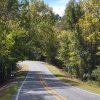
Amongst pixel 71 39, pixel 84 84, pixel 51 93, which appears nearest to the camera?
pixel 51 93

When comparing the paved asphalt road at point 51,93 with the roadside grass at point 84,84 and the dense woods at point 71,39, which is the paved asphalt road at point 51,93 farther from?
the dense woods at point 71,39

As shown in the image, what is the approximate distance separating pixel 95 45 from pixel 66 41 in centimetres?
1731

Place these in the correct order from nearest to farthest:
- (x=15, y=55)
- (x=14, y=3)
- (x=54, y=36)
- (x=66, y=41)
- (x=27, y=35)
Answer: (x=14, y=3), (x=15, y=55), (x=27, y=35), (x=66, y=41), (x=54, y=36)

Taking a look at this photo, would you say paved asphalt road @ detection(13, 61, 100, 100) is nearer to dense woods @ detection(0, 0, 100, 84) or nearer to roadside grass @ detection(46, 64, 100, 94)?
roadside grass @ detection(46, 64, 100, 94)

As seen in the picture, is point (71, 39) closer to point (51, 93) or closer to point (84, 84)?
point (84, 84)

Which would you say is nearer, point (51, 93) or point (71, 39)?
point (51, 93)

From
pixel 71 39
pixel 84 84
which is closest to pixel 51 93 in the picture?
pixel 84 84

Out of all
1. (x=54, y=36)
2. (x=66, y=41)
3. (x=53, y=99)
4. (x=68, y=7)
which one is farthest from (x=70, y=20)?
(x=53, y=99)

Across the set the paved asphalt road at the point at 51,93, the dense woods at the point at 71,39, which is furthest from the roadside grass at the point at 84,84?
the dense woods at the point at 71,39

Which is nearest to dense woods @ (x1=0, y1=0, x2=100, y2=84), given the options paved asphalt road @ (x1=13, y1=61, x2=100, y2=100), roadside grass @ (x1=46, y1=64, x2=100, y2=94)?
roadside grass @ (x1=46, y1=64, x2=100, y2=94)

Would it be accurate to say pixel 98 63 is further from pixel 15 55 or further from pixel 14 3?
pixel 14 3

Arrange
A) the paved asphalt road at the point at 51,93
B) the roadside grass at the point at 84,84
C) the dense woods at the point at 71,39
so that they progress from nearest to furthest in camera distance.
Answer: the paved asphalt road at the point at 51,93, the roadside grass at the point at 84,84, the dense woods at the point at 71,39

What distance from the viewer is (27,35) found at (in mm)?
73062

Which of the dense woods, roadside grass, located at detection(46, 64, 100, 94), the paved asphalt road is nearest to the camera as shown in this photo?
the paved asphalt road
